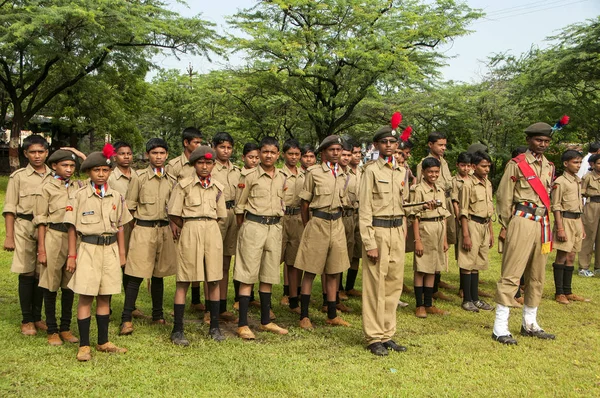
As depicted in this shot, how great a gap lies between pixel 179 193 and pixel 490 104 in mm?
19755

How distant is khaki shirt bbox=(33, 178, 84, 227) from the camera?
5332 mm

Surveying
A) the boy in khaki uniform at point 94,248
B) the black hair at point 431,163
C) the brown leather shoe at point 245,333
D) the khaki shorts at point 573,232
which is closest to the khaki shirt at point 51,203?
the boy in khaki uniform at point 94,248

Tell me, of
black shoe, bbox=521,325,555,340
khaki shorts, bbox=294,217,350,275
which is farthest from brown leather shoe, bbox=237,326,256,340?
black shoe, bbox=521,325,555,340

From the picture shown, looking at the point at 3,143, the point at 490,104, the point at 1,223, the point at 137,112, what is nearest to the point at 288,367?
the point at 1,223

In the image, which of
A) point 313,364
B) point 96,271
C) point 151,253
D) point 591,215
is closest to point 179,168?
point 151,253

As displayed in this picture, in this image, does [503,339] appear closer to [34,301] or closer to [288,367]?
[288,367]

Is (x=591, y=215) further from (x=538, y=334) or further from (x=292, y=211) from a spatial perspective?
(x=292, y=211)

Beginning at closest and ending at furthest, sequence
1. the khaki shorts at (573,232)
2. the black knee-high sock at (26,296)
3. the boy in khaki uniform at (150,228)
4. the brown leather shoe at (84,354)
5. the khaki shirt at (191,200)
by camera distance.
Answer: the brown leather shoe at (84,354) < the khaki shirt at (191,200) < the black knee-high sock at (26,296) < the boy in khaki uniform at (150,228) < the khaki shorts at (573,232)

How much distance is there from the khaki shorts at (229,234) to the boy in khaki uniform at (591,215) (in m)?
5.69

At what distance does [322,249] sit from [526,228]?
2.12m

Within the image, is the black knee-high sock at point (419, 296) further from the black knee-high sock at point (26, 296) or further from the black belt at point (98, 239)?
the black knee-high sock at point (26, 296)

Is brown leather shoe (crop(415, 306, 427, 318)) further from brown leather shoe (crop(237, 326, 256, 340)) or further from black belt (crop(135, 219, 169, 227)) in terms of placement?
black belt (crop(135, 219, 169, 227))

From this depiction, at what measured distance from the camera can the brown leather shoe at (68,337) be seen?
525 centimetres

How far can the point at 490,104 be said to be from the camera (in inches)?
891
